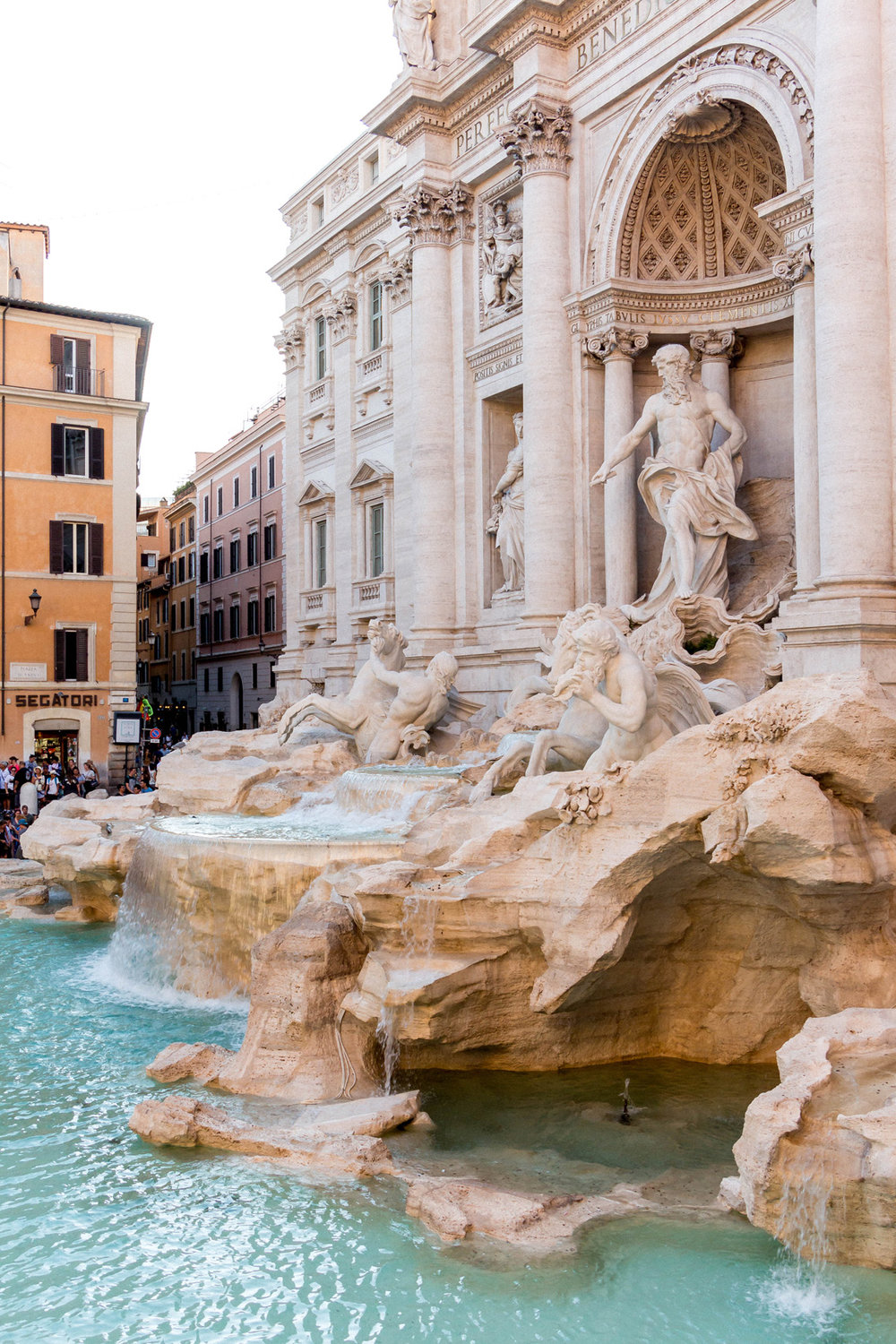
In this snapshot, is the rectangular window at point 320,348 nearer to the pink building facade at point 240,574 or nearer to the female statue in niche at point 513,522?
the female statue in niche at point 513,522

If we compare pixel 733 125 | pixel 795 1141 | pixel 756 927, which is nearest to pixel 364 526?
pixel 733 125

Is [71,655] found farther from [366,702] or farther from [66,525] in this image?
[366,702]

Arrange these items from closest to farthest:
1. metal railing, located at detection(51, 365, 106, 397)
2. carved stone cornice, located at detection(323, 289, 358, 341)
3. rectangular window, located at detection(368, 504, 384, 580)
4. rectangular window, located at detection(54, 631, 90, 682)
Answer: rectangular window, located at detection(368, 504, 384, 580) → carved stone cornice, located at detection(323, 289, 358, 341) → rectangular window, located at detection(54, 631, 90, 682) → metal railing, located at detection(51, 365, 106, 397)

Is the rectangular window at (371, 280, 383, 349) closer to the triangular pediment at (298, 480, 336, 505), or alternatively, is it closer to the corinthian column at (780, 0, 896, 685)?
the triangular pediment at (298, 480, 336, 505)

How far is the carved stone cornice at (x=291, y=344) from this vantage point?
24.3 m

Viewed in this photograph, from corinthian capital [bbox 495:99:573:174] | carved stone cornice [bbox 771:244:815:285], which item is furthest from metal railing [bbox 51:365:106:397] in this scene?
carved stone cornice [bbox 771:244:815:285]

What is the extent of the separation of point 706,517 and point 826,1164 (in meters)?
9.11

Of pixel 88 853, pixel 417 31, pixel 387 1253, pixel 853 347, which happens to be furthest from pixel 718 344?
pixel 387 1253

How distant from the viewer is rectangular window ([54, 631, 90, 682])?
25250 mm

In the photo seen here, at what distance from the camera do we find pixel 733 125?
1320cm

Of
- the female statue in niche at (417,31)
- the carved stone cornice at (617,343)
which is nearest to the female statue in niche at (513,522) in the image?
the carved stone cornice at (617,343)

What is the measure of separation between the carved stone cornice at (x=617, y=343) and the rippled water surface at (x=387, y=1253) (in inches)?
383

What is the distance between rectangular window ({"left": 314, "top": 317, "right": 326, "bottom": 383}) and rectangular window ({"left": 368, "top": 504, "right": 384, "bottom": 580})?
393 cm

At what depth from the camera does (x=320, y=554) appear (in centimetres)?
2345
